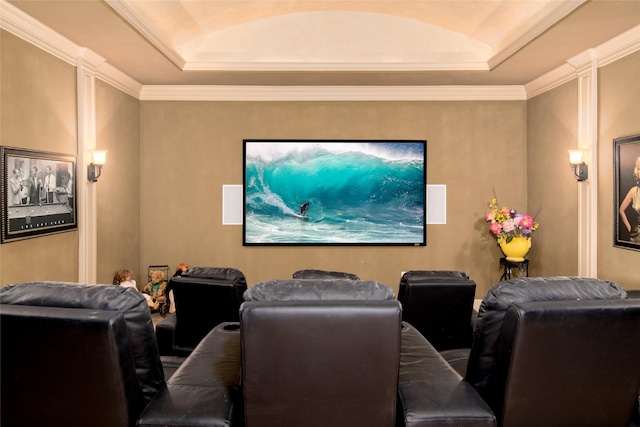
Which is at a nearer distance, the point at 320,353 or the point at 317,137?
the point at 320,353

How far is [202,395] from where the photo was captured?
171cm

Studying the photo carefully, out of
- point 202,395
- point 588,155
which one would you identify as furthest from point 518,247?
point 202,395

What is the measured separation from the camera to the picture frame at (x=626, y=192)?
11.3 feet

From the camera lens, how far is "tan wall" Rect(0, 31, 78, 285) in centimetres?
301

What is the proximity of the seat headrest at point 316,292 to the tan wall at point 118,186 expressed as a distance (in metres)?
3.27

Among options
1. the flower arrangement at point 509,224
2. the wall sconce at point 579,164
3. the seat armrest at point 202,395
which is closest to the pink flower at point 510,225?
the flower arrangement at point 509,224

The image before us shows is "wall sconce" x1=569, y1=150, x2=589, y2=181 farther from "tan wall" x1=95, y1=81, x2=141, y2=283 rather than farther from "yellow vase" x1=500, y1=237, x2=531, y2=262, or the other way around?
"tan wall" x1=95, y1=81, x2=141, y2=283

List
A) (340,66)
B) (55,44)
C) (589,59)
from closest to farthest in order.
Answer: (55,44), (589,59), (340,66)

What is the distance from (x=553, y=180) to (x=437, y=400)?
3.82m

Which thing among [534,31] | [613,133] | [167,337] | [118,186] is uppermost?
[534,31]

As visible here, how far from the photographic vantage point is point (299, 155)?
5238mm

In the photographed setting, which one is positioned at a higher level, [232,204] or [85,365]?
[232,204]

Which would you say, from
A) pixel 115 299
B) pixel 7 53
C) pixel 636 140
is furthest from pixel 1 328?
pixel 636 140

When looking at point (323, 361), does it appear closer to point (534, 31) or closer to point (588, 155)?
point (534, 31)
